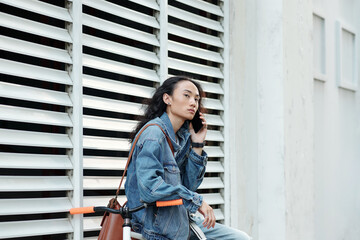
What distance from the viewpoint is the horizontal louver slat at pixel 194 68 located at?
5.05 meters

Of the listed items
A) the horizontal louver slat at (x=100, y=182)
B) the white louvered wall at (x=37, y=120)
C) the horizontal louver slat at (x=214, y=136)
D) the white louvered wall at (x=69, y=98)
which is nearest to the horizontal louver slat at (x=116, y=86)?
the white louvered wall at (x=69, y=98)

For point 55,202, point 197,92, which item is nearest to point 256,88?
point 197,92

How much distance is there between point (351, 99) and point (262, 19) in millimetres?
3272

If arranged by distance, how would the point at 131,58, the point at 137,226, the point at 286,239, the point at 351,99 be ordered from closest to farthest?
the point at 137,226
the point at 131,58
the point at 286,239
the point at 351,99

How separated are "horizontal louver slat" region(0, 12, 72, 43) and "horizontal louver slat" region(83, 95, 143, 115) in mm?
464

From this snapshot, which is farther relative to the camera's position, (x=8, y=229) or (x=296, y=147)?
(x=296, y=147)

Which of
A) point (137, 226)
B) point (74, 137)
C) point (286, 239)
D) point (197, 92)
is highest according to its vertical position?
point (197, 92)

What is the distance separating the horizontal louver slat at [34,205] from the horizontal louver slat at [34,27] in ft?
3.53

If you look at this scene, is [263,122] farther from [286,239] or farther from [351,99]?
[351,99]

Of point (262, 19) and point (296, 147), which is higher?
point (262, 19)

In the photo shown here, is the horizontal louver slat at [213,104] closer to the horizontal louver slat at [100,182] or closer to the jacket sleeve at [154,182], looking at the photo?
the horizontal louver slat at [100,182]

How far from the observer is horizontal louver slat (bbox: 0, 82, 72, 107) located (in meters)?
3.42

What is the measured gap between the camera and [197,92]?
3.72 meters

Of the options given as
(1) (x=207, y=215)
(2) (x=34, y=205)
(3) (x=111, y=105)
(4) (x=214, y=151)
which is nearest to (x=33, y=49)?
(3) (x=111, y=105)
